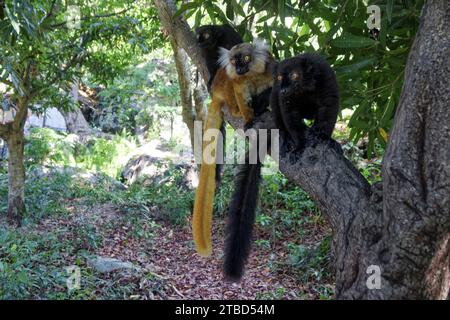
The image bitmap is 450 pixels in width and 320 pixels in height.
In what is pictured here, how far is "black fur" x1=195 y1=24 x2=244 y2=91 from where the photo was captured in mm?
4930

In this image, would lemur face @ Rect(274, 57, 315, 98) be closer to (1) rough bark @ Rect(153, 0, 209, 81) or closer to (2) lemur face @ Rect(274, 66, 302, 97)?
(2) lemur face @ Rect(274, 66, 302, 97)

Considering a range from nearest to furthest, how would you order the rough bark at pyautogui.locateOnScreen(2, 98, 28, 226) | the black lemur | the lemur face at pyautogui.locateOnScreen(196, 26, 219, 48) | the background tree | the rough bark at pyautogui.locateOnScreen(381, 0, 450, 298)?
the rough bark at pyautogui.locateOnScreen(381, 0, 450, 298) < the black lemur < the lemur face at pyautogui.locateOnScreen(196, 26, 219, 48) < the background tree < the rough bark at pyautogui.locateOnScreen(2, 98, 28, 226)

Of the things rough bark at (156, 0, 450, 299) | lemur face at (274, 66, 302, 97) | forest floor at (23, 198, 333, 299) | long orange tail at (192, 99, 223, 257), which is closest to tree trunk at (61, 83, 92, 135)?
forest floor at (23, 198, 333, 299)

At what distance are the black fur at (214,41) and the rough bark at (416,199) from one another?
293 centimetres

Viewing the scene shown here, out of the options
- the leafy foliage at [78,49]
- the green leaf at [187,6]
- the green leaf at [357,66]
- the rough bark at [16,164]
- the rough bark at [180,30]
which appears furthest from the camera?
the rough bark at [16,164]

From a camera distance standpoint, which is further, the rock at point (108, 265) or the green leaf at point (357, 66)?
the rock at point (108, 265)

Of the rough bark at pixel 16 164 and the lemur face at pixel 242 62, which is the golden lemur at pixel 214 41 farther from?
the rough bark at pixel 16 164

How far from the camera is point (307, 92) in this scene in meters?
3.39

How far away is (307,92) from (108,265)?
3.03m

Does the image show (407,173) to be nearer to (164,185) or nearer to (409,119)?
(409,119)

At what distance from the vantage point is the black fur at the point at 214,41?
16.2ft

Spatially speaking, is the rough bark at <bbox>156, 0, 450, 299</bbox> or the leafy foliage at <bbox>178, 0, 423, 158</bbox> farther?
the leafy foliage at <bbox>178, 0, 423, 158</bbox>

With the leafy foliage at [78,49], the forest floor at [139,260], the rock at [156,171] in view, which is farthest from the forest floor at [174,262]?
the leafy foliage at [78,49]

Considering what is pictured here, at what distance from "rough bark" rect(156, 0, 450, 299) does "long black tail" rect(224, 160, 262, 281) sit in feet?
2.29
